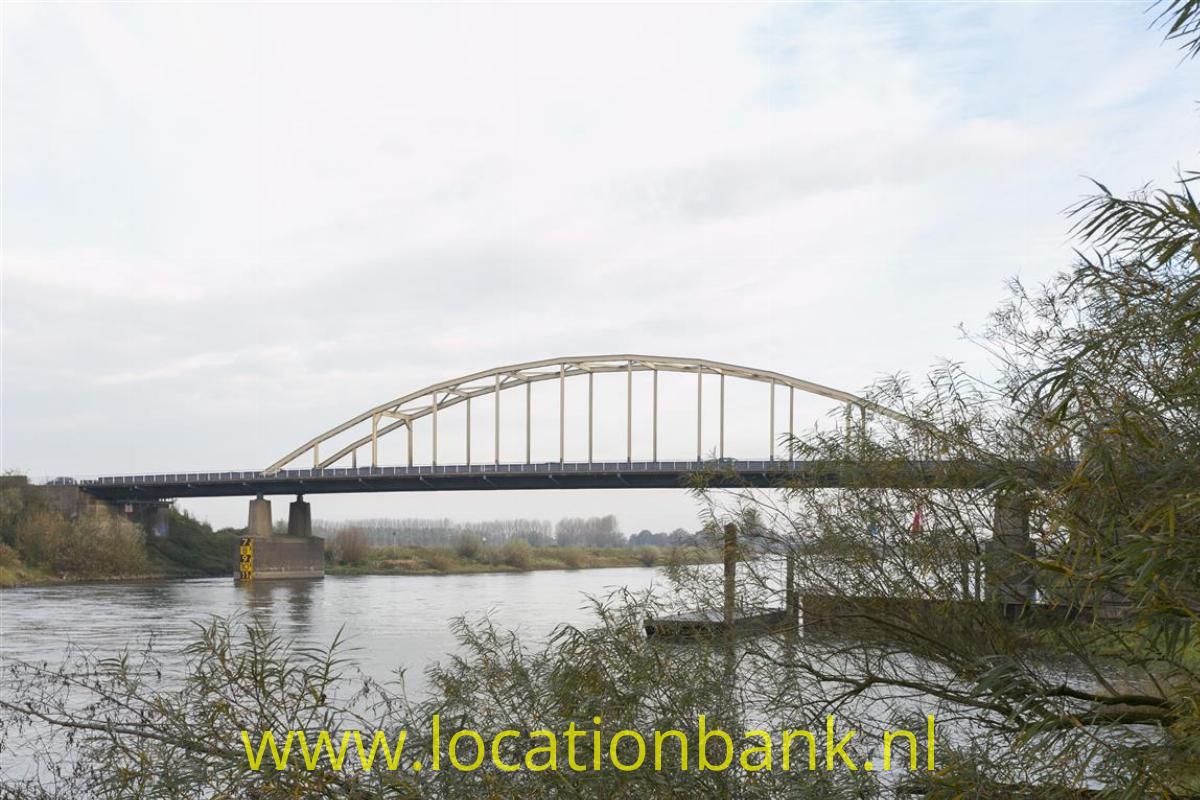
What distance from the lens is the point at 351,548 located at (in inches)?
2795

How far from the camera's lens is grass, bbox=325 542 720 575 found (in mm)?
67438

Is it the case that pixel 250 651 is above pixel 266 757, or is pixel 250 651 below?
above

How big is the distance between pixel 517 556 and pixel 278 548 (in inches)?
660

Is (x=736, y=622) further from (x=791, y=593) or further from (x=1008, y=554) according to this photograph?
(x=1008, y=554)

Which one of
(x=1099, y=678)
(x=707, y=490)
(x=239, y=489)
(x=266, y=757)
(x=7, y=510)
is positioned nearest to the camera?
(x=266, y=757)

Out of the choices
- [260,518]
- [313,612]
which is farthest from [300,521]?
[313,612]

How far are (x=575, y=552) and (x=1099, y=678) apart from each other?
7129 cm

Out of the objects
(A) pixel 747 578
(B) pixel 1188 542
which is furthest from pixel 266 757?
(A) pixel 747 578

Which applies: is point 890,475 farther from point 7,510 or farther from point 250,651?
point 7,510

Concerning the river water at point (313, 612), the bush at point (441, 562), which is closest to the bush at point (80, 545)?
the river water at point (313, 612)

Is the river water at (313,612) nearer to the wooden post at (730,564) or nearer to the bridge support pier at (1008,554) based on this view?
the wooden post at (730,564)

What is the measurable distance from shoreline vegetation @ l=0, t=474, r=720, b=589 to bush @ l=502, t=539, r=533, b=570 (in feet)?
0.20

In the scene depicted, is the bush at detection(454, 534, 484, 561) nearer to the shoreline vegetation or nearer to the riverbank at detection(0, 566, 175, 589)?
the shoreline vegetation

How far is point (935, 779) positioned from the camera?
17.0 ft
